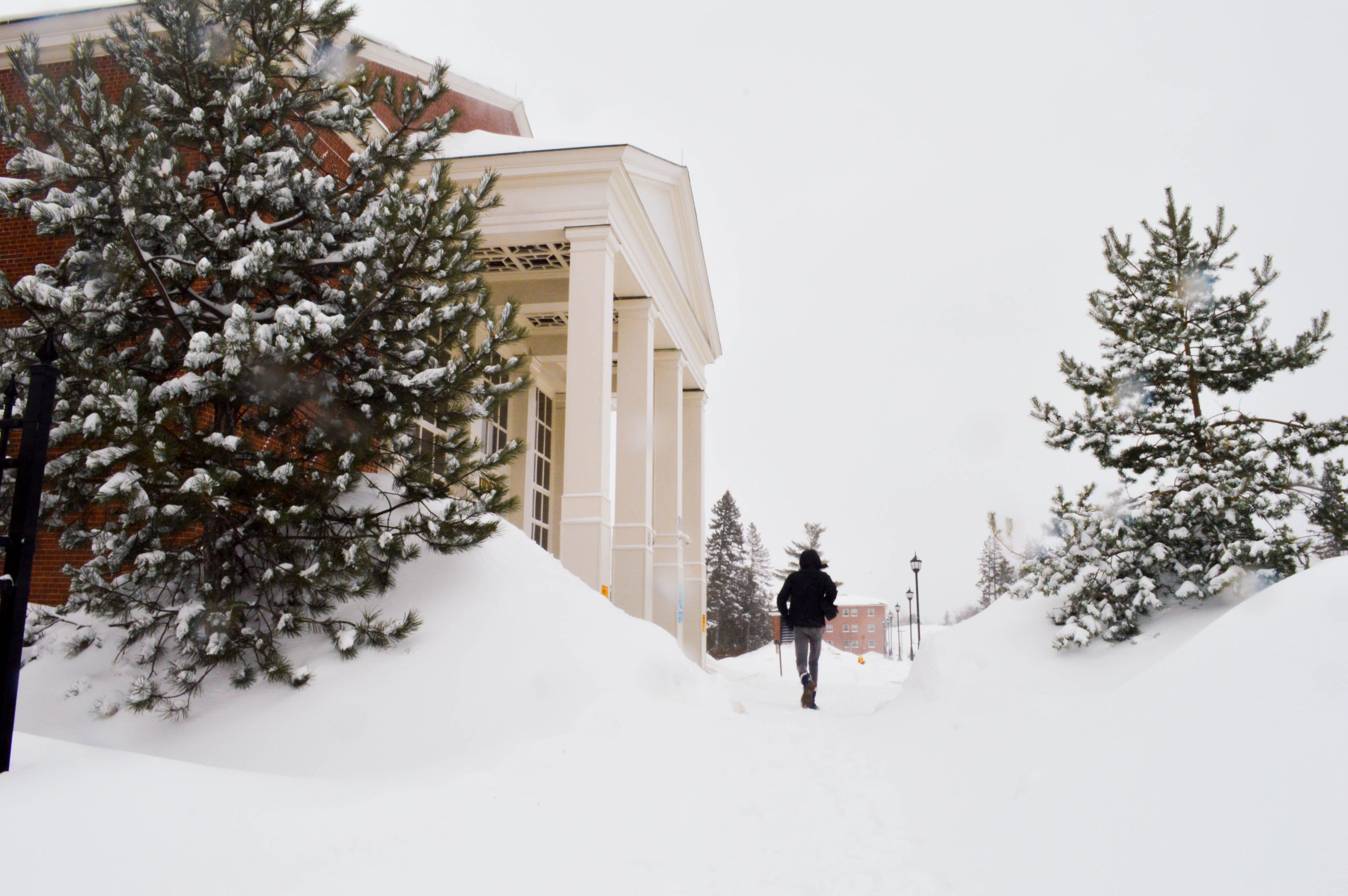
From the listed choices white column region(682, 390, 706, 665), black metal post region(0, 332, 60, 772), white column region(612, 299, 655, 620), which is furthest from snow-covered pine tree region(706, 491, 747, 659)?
black metal post region(0, 332, 60, 772)

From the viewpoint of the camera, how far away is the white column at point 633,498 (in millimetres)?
14766

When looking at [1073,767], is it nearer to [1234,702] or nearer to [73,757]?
[1234,702]

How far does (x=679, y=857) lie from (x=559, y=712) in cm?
181

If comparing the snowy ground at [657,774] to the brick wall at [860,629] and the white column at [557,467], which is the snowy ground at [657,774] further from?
the brick wall at [860,629]

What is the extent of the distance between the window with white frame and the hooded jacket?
29.1 feet

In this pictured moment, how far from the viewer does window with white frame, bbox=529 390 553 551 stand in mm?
18719

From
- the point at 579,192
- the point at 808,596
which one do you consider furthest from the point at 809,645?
the point at 579,192

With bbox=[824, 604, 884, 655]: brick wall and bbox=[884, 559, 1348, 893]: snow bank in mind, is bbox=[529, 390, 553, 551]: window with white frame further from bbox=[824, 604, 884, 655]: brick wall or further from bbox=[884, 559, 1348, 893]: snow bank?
bbox=[824, 604, 884, 655]: brick wall

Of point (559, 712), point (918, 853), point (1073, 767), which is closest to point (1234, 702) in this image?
point (1073, 767)

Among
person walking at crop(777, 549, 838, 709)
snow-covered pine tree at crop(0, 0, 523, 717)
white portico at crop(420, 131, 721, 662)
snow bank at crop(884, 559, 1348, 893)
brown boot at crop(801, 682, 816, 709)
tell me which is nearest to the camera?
snow bank at crop(884, 559, 1348, 893)

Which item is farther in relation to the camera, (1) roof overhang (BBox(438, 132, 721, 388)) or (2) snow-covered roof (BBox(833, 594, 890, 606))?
(2) snow-covered roof (BBox(833, 594, 890, 606))

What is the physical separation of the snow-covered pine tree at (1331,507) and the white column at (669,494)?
36.4 ft

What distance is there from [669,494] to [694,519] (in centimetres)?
310

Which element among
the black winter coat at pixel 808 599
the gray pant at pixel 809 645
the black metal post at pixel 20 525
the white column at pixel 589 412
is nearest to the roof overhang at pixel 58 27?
the white column at pixel 589 412
